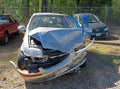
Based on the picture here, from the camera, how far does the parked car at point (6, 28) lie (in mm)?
13608

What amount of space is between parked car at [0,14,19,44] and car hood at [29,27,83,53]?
6.28 meters

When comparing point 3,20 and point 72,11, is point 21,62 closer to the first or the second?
point 3,20

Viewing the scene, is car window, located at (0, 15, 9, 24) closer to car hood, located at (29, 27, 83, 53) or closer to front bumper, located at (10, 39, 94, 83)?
car hood, located at (29, 27, 83, 53)

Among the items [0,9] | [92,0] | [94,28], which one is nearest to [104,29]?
[94,28]

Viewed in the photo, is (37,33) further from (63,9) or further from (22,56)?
(63,9)

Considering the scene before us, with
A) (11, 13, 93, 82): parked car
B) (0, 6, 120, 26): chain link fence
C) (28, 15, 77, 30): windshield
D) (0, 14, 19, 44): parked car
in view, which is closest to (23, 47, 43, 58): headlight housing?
(11, 13, 93, 82): parked car

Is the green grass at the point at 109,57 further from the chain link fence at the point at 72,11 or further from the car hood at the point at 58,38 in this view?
the chain link fence at the point at 72,11

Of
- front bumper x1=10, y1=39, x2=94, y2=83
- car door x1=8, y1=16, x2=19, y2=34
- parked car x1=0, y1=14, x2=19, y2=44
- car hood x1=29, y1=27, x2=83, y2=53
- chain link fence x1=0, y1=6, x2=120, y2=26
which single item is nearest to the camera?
front bumper x1=10, y1=39, x2=94, y2=83

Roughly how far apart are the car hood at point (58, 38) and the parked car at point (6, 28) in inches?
247

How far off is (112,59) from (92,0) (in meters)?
25.7

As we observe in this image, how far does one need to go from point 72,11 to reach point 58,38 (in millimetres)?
20051

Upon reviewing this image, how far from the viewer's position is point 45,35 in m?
7.29

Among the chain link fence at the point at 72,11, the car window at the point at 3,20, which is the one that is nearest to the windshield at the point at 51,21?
the car window at the point at 3,20

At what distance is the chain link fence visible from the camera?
2564cm
